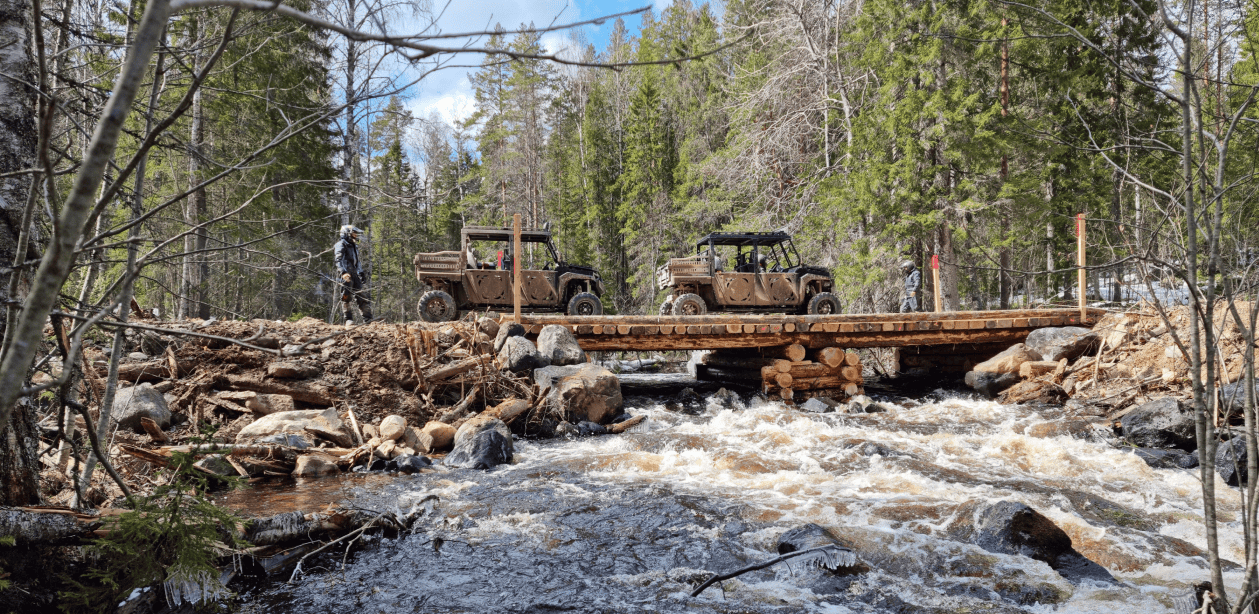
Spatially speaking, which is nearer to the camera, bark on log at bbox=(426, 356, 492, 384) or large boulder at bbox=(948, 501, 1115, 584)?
large boulder at bbox=(948, 501, 1115, 584)

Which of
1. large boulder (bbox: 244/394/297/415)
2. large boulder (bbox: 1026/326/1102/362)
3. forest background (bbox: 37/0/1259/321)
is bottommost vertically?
large boulder (bbox: 244/394/297/415)

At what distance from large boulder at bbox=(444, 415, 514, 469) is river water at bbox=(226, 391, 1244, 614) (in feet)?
0.64

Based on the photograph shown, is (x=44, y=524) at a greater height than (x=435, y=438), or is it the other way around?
(x=44, y=524)

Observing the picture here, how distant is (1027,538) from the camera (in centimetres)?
380

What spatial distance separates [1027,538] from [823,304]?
948cm

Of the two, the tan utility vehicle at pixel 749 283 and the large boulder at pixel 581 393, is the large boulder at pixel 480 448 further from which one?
the tan utility vehicle at pixel 749 283

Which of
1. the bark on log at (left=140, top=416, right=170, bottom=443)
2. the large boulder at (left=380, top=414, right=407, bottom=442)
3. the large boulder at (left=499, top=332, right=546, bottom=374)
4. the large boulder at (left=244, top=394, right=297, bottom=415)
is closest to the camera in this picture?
the bark on log at (left=140, top=416, right=170, bottom=443)

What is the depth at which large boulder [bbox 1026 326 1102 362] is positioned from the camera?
9961 mm

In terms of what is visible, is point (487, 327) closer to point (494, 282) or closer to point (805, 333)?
point (494, 282)

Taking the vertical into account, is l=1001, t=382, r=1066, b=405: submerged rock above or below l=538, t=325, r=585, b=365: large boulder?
below

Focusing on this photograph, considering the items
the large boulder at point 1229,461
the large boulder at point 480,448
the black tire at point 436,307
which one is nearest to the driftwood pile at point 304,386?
the large boulder at point 480,448

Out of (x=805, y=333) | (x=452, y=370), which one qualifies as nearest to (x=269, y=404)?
(x=452, y=370)

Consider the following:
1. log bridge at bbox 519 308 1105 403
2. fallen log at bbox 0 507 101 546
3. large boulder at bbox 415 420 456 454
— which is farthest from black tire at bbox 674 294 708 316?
fallen log at bbox 0 507 101 546

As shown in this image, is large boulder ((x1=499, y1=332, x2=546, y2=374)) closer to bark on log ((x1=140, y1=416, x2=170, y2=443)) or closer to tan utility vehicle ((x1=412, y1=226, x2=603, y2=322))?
tan utility vehicle ((x1=412, y1=226, x2=603, y2=322))
